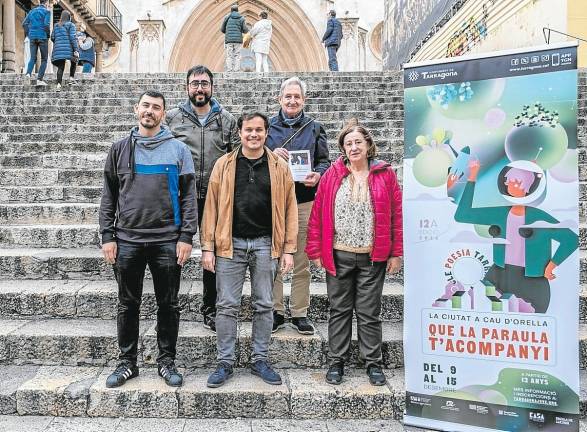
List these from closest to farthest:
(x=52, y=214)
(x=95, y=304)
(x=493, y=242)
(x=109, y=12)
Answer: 1. (x=493, y=242)
2. (x=95, y=304)
3. (x=52, y=214)
4. (x=109, y=12)

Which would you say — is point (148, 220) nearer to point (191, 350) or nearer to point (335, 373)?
point (191, 350)

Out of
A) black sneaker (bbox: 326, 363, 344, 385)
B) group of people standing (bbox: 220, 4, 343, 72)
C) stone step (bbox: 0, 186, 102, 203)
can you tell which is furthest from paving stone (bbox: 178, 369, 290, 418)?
group of people standing (bbox: 220, 4, 343, 72)

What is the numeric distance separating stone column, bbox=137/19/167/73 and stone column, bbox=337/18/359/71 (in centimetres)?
759

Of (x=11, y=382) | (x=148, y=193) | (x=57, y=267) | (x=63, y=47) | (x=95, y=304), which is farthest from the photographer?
(x=63, y=47)

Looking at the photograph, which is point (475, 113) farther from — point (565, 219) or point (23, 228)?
point (23, 228)

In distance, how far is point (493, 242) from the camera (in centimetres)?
249

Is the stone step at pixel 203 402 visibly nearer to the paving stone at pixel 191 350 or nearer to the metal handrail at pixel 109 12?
the paving stone at pixel 191 350

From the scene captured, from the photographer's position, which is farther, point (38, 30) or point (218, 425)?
point (38, 30)

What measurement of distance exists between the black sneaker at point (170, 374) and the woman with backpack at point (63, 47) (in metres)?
7.20

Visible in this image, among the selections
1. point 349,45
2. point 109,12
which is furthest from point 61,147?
point 109,12

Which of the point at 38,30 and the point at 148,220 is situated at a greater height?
the point at 38,30

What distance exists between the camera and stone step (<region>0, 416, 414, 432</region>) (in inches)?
108

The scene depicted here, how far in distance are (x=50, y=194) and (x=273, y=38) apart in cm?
2091

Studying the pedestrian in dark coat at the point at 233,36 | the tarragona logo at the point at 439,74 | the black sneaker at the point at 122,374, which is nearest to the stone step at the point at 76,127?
the tarragona logo at the point at 439,74
